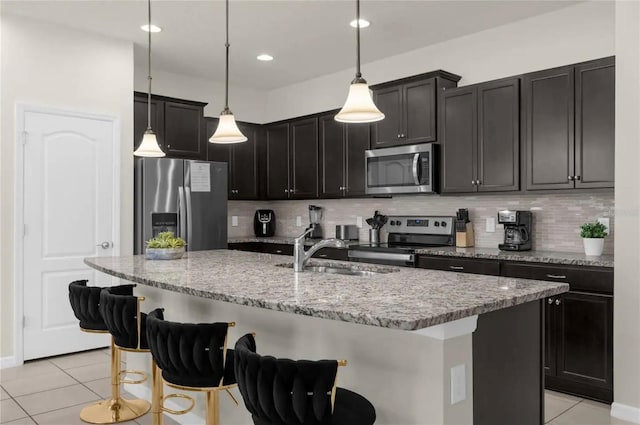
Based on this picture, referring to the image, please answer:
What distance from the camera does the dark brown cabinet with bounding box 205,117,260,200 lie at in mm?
5930

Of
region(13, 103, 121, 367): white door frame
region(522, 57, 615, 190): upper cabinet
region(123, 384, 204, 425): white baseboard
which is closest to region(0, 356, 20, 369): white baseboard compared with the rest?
region(13, 103, 121, 367): white door frame

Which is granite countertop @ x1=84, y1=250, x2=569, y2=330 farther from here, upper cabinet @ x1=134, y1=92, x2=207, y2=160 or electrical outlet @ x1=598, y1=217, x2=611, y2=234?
upper cabinet @ x1=134, y1=92, x2=207, y2=160

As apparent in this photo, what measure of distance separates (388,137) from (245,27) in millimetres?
1633

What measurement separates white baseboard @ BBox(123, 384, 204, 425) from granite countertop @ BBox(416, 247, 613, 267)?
2.23 m

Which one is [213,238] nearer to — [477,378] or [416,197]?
[416,197]

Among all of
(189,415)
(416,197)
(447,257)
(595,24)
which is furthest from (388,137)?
(189,415)

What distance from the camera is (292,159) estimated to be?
6.05m

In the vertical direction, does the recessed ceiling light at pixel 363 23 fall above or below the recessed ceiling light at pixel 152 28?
above

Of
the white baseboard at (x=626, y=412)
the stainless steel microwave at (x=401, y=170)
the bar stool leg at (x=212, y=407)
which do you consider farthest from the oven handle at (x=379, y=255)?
the bar stool leg at (x=212, y=407)

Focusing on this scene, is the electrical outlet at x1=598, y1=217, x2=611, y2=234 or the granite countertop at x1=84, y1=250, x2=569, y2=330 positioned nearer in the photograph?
the granite countertop at x1=84, y1=250, x2=569, y2=330

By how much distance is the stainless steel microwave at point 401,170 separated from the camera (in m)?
4.55

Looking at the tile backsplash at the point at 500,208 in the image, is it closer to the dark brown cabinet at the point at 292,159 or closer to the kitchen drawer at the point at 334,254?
the dark brown cabinet at the point at 292,159

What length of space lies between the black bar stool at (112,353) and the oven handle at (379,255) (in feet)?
7.35

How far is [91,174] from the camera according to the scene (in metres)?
4.57
